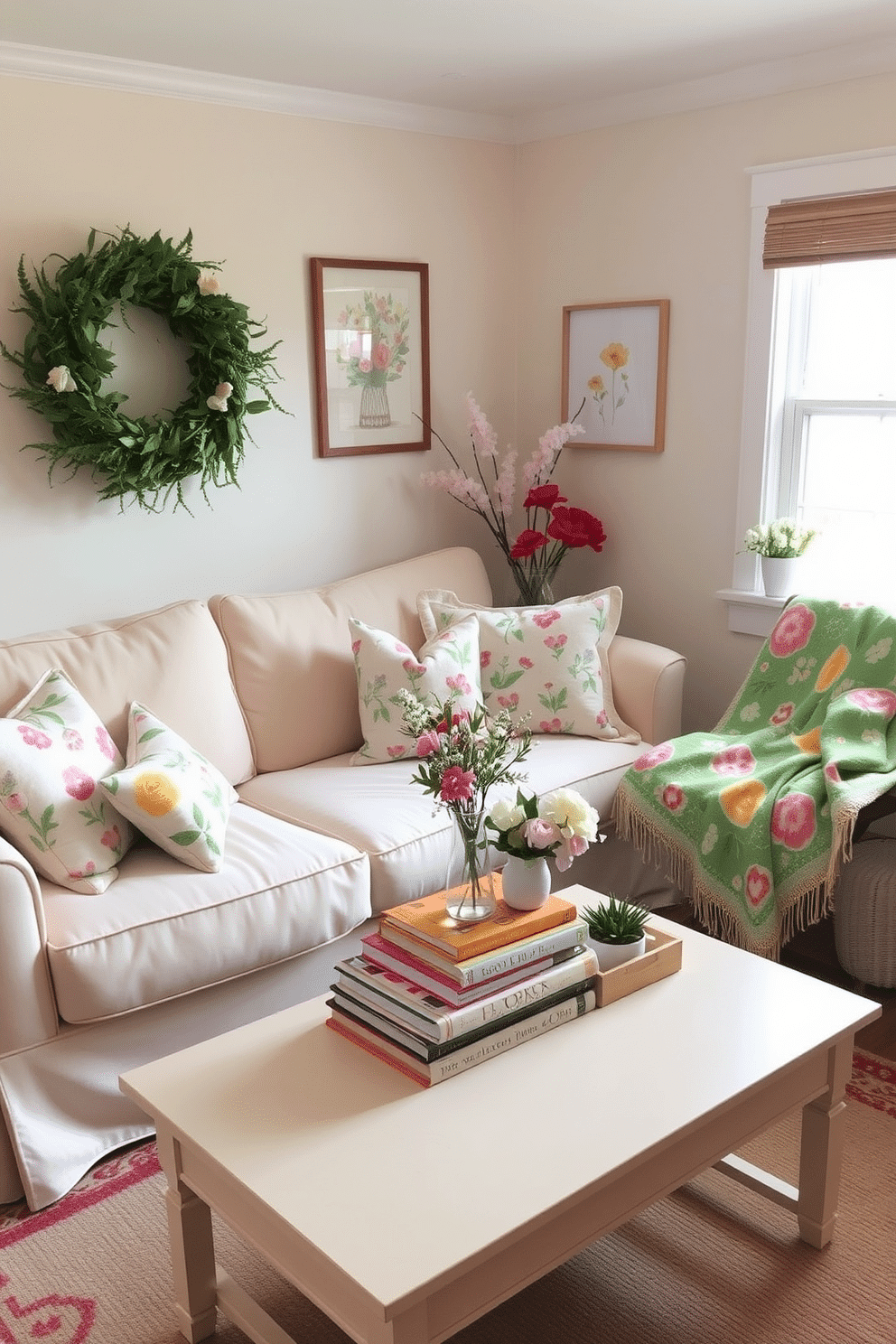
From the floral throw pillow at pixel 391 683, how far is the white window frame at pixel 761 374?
99cm

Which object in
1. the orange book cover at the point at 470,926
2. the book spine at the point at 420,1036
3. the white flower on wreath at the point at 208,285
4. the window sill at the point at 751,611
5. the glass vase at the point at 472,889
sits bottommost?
the book spine at the point at 420,1036

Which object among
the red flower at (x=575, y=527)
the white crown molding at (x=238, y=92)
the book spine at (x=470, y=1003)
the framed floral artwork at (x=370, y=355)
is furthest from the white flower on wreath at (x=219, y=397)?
the book spine at (x=470, y=1003)

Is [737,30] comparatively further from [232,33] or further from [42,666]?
[42,666]

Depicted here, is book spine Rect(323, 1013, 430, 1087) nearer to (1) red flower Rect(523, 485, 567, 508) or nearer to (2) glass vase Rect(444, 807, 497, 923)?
(2) glass vase Rect(444, 807, 497, 923)

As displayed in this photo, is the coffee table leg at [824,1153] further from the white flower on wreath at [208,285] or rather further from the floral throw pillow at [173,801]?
the white flower on wreath at [208,285]

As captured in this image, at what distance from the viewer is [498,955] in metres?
1.96

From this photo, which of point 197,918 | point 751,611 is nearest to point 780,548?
point 751,611

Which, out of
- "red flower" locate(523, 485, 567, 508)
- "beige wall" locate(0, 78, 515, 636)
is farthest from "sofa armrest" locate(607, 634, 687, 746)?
"beige wall" locate(0, 78, 515, 636)

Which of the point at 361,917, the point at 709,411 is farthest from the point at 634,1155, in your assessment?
the point at 709,411

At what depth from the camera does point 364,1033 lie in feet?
6.48

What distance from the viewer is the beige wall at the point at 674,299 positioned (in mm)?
3561

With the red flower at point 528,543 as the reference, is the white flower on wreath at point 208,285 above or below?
above

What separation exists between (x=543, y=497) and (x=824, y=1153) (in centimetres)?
235

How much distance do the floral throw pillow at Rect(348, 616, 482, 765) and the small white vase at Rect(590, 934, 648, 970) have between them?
1.16 meters
